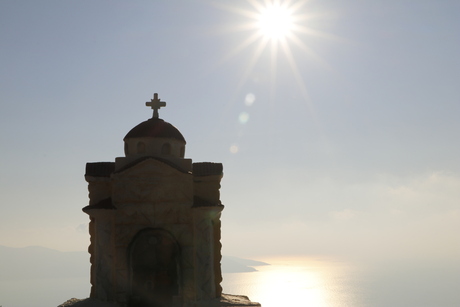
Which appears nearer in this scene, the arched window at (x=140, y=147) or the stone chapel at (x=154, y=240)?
the stone chapel at (x=154, y=240)

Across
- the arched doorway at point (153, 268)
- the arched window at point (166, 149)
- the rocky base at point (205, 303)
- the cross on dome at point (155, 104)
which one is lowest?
the rocky base at point (205, 303)

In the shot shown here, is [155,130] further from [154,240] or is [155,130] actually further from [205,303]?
[205,303]

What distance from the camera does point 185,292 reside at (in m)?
21.6

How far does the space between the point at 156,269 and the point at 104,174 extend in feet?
19.7

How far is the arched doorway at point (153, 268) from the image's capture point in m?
21.4

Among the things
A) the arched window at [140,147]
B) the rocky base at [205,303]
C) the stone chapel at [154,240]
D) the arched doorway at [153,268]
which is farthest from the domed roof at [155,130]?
the rocky base at [205,303]

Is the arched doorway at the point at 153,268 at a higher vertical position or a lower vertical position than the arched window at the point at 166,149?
lower

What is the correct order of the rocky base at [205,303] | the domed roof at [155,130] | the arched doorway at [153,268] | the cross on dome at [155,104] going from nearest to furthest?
the rocky base at [205,303] < the arched doorway at [153,268] < the domed roof at [155,130] < the cross on dome at [155,104]

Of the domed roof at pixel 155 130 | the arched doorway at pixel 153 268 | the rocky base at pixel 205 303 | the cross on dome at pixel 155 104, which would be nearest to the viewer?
the rocky base at pixel 205 303

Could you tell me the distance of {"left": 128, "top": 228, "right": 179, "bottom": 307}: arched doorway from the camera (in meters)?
21.4

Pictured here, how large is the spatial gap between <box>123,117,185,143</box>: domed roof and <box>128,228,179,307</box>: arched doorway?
17.5 ft

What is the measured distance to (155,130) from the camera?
24.2 meters

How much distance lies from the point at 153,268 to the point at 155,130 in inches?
292

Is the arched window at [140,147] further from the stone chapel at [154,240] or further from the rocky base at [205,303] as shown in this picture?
the rocky base at [205,303]
